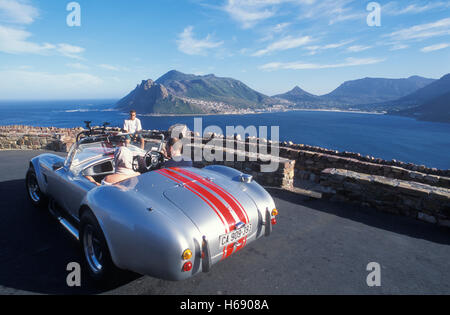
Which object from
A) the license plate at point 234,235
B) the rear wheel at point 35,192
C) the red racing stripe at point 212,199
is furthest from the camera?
the rear wheel at point 35,192

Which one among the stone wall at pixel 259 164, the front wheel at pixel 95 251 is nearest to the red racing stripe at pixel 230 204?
the front wheel at pixel 95 251

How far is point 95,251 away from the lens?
2.99 m

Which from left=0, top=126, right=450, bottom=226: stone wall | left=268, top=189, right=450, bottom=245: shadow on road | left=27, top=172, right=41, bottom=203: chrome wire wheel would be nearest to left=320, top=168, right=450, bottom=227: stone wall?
left=0, top=126, right=450, bottom=226: stone wall

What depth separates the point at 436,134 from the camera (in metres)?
95.6

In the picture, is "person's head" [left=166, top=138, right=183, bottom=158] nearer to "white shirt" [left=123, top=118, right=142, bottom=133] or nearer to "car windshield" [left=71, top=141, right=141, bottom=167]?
"car windshield" [left=71, top=141, right=141, bottom=167]

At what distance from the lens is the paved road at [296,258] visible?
112 inches

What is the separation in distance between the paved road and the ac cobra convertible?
44 cm

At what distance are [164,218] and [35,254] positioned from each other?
2457 mm

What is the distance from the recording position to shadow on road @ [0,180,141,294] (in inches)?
112

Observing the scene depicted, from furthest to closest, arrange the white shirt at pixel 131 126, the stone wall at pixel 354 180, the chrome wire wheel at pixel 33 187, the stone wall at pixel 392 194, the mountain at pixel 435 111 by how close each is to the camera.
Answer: the mountain at pixel 435 111 < the white shirt at pixel 131 126 < the chrome wire wheel at pixel 33 187 < the stone wall at pixel 354 180 < the stone wall at pixel 392 194

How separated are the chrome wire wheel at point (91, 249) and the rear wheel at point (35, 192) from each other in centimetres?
264

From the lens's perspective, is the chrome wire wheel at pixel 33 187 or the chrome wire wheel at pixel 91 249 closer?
the chrome wire wheel at pixel 91 249

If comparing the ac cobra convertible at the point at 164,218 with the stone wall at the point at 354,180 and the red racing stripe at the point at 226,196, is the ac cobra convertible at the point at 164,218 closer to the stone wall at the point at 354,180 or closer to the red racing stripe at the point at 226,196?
the red racing stripe at the point at 226,196
